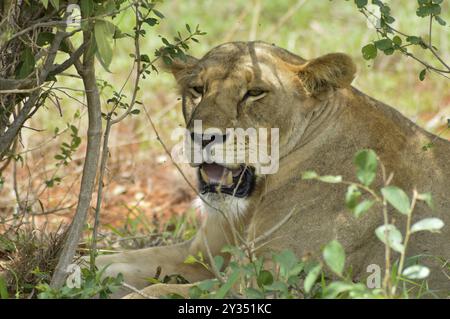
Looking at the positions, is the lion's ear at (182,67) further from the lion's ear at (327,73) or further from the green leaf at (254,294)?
the green leaf at (254,294)

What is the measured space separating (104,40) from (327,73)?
1.48 metres

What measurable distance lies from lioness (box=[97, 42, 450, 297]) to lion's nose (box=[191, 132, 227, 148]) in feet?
0.16

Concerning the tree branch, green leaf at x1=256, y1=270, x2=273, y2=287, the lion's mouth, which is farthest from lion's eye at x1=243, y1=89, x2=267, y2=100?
green leaf at x1=256, y1=270, x2=273, y2=287

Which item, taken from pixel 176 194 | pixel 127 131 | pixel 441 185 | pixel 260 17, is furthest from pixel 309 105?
pixel 260 17

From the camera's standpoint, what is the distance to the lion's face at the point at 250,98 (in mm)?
4480

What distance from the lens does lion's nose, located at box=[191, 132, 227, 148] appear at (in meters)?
4.36

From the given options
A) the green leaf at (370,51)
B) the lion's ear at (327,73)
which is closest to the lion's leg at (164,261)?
the lion's ear at (327,73)

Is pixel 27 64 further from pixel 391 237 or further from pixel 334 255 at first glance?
pixel 391 237

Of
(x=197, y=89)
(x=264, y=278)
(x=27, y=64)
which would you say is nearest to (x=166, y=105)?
(x=197, y=89)

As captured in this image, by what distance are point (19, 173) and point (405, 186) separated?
12.1ft

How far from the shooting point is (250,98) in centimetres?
457

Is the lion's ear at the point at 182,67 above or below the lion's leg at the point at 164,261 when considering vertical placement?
above

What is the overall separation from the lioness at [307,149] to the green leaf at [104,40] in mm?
1055

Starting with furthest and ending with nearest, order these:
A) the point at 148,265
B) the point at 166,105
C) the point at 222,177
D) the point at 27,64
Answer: the point at 166,105 → the point at 148,265 → the point at 222,177 → the point at 27,64
